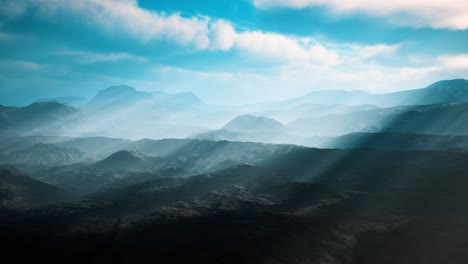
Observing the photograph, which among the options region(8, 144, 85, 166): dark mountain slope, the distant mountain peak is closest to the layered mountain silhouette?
the distant mountain peak

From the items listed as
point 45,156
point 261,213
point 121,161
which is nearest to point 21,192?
point 121,161

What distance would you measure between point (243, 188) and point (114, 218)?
33.4 metres

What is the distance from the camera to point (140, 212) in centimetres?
5791

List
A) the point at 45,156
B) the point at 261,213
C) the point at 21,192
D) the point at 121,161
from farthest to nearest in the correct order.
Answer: the point at 45,156 → the point at 121,161 → the point at 21,192 → the point at 261,213

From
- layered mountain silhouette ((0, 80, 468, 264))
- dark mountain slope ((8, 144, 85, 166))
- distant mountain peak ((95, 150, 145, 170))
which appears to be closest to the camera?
layered mountain silhouette ((0, 80, 468, 264))

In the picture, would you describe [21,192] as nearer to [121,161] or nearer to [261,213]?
[121,161]

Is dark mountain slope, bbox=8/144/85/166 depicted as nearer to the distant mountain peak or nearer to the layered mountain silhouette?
the layered mountain silhouette

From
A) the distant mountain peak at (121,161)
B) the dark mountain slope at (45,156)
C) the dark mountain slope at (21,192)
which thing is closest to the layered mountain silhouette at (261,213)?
the dark mountain slope at (21,192)

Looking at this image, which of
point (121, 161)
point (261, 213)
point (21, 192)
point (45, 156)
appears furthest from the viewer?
point (45, 156)

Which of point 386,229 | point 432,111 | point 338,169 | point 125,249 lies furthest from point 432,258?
point 432,111

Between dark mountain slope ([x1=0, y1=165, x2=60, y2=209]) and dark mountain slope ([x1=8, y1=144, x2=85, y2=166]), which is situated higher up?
dark mountain slope ([x1=8, y1=144, x2=85, y2=166])

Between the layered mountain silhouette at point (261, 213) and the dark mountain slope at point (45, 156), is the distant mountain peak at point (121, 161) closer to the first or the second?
the layered mountain silhouette at point (261, 213)

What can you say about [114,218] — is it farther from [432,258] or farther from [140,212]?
[432,258]

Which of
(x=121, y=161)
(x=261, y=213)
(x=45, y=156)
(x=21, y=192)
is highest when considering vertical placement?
(x=45, y=156)
